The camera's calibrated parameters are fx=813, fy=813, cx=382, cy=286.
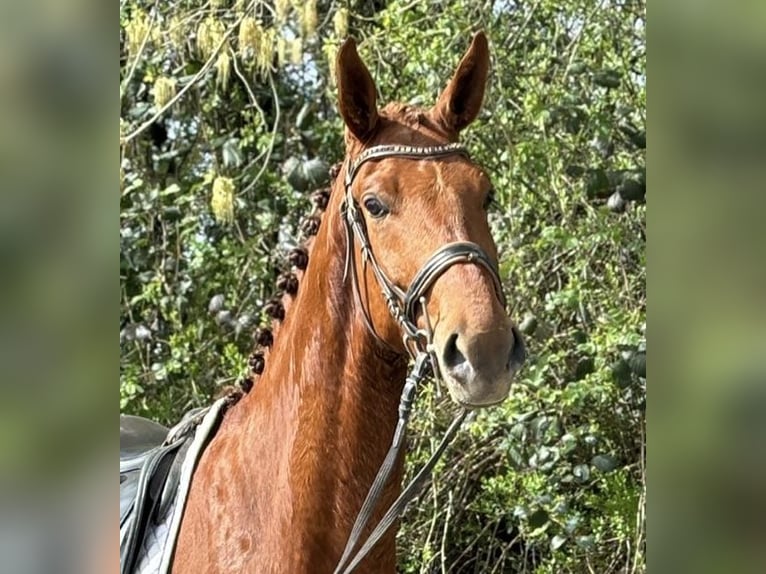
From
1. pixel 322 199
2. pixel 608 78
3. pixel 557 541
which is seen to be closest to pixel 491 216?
pixel 608 78

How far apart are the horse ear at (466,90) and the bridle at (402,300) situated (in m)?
0.13

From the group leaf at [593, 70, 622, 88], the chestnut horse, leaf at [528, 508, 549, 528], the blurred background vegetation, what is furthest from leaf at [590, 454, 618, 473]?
the chestnut horse

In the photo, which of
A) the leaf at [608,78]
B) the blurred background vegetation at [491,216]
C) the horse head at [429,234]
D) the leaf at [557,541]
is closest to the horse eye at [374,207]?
the horse head at [429,234]

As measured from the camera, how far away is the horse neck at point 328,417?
61.1 inches

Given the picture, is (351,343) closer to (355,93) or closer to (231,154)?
(355,93)

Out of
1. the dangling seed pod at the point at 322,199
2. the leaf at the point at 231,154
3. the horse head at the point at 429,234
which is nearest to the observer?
the horse head at the point at 429,234

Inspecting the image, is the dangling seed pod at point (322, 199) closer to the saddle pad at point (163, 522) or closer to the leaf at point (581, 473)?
the saddle pad at point (163, 522)

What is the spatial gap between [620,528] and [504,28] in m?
2.29

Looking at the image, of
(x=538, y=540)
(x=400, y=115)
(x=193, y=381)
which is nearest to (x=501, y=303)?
(x=400, y=115)

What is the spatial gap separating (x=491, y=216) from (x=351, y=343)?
2.25 meters

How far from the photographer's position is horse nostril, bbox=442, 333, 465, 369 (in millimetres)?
1363

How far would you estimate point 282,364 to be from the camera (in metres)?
1.67

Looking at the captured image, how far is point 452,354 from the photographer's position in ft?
4.51

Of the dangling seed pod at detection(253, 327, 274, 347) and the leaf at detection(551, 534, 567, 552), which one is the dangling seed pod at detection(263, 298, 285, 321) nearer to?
the dangling seed pod at detection(253, 327, 274, 347)
